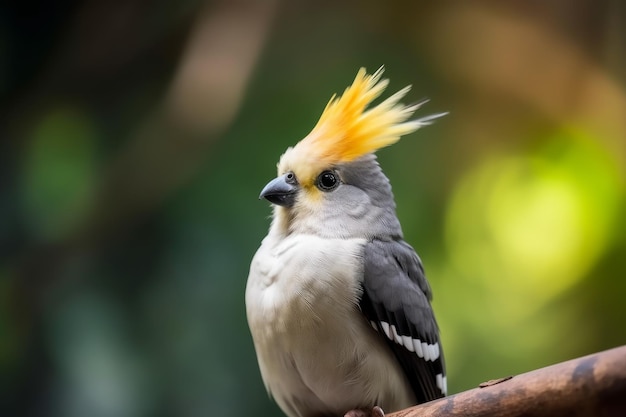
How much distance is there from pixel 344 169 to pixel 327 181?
0.21ft

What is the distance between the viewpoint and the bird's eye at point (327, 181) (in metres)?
2.35

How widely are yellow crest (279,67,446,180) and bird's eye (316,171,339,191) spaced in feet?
0.10

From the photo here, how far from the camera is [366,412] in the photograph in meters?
2.08

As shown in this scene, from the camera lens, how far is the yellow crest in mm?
2312

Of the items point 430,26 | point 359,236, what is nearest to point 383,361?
point 359,236

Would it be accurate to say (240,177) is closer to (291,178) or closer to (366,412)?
(291,178)

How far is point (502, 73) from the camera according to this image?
3832 millimetres

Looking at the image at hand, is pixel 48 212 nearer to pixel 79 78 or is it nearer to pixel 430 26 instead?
pixel 79 78

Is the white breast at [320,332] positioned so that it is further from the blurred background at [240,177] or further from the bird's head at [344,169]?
the blurred background at [240,177]

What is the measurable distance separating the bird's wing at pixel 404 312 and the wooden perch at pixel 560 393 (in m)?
0.45

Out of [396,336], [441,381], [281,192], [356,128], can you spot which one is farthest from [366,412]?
[356,128]

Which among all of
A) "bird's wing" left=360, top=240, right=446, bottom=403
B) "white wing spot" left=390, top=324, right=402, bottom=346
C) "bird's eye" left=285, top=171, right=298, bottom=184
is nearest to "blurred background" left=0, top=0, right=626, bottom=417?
"bird's eye" left=285, top=171, right=298, bottom=184

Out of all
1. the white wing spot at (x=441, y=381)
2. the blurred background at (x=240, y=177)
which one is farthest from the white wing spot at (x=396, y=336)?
the blurred background at (x=240, y=177)

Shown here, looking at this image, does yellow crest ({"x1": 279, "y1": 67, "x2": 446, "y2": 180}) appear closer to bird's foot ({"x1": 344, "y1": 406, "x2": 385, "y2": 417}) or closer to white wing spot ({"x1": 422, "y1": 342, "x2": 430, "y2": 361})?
white wing spot ({"x1": 422, "y1": 342, "x2": 430, "y2": 361})
